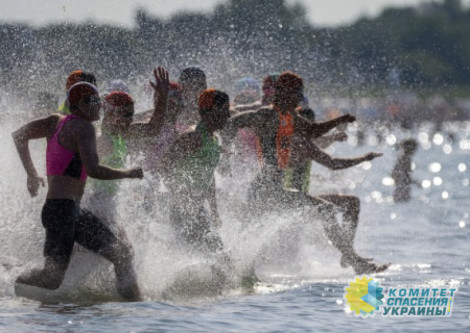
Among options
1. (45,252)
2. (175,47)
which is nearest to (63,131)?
(45,252)

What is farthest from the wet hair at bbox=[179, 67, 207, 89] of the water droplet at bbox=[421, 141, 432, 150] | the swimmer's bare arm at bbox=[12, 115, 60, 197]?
the water droplet at bbox=[421, 141, 432, 150]

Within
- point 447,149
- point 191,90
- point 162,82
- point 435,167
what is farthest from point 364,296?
point 447,149

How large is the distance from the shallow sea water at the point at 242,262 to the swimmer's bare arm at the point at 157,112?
0.58 metres

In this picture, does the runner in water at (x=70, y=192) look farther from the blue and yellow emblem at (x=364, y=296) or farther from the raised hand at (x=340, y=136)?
the raised hand at (x=340, y=136)

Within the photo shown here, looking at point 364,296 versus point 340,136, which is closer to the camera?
point 364,296

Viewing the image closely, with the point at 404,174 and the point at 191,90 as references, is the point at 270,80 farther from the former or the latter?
the point at 404,174

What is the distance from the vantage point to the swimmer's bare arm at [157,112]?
37.1 feet

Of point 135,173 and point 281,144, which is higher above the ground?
point 281,144

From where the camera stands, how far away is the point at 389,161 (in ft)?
139

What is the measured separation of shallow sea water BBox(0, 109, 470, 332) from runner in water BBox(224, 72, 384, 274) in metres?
0.16

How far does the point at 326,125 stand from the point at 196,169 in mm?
1798

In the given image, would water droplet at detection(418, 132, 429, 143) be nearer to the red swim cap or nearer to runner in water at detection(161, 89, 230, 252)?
runner in water at detection(161, 89, 230, 252)

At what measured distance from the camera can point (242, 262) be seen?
11938 mm

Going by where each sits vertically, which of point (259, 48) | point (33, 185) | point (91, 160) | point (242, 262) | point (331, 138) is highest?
point (259, 48)
